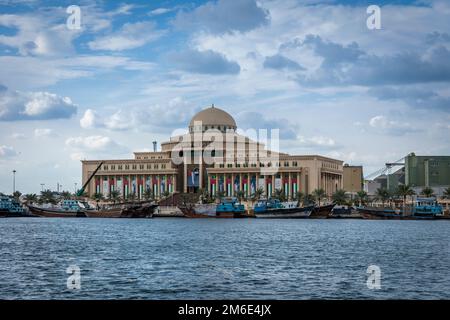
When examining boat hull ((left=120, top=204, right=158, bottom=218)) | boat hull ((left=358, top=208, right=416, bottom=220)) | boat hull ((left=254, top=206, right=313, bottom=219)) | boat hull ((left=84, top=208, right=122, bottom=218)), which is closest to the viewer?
boat hull ((left=254, top=206, right=313, bottom=219))

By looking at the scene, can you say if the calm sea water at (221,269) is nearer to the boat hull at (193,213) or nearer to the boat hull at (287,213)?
the boat hull at (287,213)

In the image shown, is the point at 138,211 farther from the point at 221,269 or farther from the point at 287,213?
the point at 221,269

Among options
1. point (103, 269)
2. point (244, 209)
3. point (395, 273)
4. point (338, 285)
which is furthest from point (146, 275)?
point (244, 209)

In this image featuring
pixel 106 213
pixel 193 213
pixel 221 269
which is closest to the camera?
pixel 221 269

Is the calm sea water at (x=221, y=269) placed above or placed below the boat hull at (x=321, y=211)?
below

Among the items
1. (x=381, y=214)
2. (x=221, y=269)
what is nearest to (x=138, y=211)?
(x=381, y=214)

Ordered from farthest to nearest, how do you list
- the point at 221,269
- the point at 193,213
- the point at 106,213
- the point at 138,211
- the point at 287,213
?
the point at 106,213 < the point at 138,211 < the point at 193,213 < the point at 287,213 < the point at 221,269

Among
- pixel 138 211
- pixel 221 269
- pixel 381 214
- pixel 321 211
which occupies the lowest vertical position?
pixel 221 269

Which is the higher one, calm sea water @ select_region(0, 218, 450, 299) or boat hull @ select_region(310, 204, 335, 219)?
boat hull @ select_region(310, 204, 335, 219)

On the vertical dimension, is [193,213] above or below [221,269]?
above

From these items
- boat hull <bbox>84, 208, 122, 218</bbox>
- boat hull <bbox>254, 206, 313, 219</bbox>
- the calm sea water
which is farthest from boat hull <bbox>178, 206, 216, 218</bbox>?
the calm sea water

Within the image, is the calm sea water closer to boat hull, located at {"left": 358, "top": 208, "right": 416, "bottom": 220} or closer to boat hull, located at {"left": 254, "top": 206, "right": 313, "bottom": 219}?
boat hull, located at {"left": 254, "top": 206, "right": 313, "bottom": 219}

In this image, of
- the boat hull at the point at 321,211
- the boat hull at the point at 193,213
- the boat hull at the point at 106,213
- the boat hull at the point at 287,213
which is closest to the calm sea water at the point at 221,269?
the boat hull at the point at 287,213
